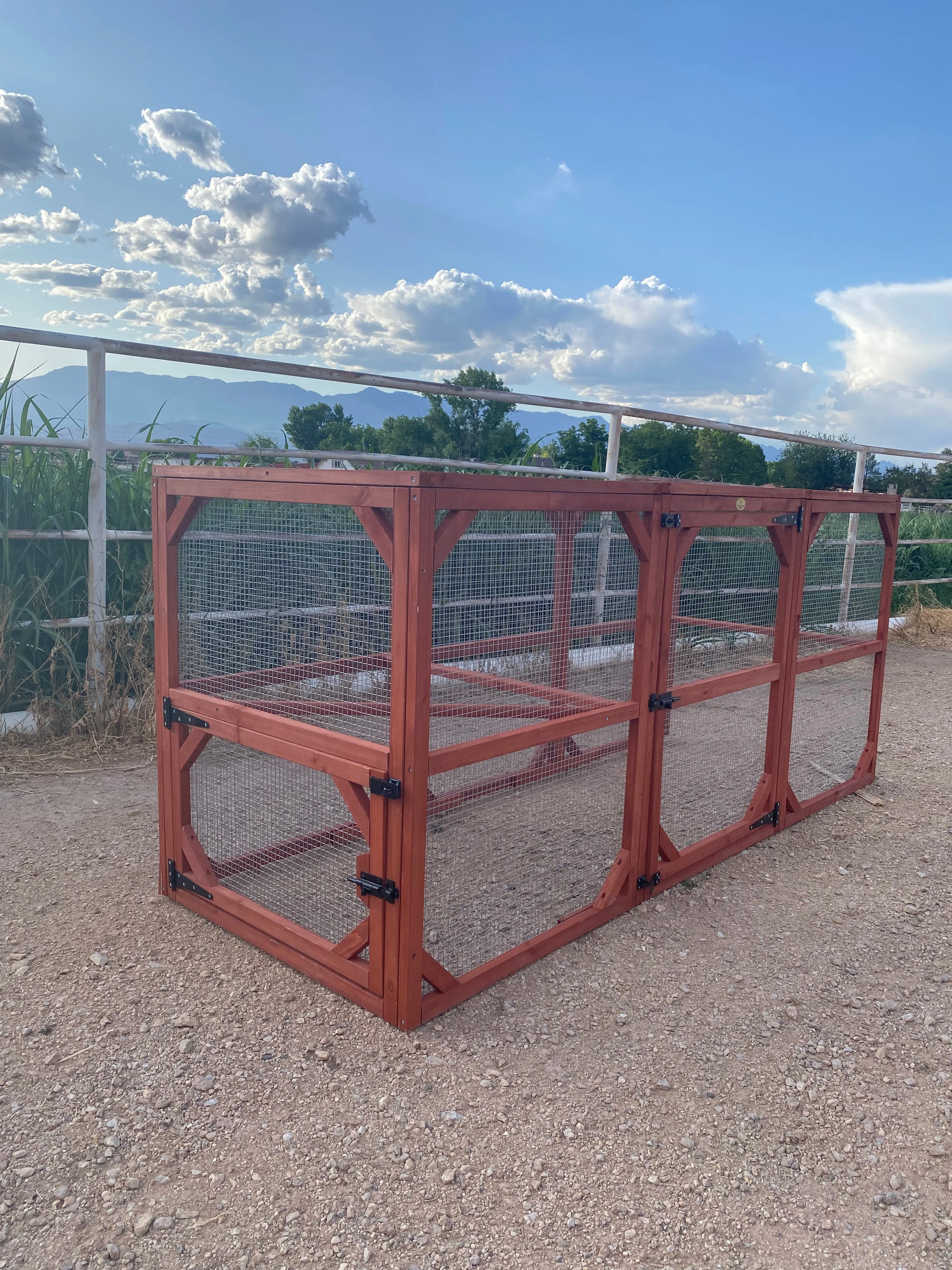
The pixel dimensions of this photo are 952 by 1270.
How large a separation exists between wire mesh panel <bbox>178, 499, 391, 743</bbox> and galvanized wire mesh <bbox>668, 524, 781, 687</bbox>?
126 centimetres

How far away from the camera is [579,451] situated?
829cm

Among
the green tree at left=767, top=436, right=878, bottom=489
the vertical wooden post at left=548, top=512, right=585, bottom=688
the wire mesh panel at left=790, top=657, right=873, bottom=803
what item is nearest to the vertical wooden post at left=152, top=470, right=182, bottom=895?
the vertical wooden post at left=548, top=512, right=585, bottom=688

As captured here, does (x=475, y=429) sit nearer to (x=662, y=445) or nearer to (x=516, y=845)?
(x=662, y=445)

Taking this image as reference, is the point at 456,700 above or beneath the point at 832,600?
beneath

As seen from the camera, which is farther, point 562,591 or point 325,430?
point 325,430

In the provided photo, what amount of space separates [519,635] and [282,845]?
1310 millimetres

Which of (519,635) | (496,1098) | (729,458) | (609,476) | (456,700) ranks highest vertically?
(729,458)

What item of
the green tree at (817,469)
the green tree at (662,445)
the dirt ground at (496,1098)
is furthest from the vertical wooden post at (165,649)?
the green tree at (817,469)

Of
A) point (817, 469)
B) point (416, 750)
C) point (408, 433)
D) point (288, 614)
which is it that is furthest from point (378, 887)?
point (817, 469)

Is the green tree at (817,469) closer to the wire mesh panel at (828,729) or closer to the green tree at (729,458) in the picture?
the green tree at (729,458)

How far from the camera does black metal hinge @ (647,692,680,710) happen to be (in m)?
3.12

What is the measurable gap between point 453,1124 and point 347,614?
7.46 ft

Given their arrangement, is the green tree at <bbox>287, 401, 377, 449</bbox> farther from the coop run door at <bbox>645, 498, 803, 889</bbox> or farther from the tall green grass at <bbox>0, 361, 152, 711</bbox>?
the coop run door at <bbox>645, 498, 803, 889</bbox>

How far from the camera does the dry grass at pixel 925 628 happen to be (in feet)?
31.1
